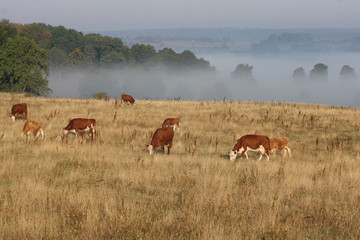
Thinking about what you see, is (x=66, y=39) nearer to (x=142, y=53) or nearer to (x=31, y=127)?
(x=142, y=53)

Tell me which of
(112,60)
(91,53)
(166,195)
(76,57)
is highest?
(91,53)

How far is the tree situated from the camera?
54469 millimetres

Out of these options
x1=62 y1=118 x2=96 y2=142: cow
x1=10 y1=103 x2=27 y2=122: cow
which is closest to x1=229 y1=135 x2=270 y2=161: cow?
x1=62 y1=118 x2=96 y2=142: cow

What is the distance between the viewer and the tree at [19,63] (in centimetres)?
5447

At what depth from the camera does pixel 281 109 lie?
91.1 ft

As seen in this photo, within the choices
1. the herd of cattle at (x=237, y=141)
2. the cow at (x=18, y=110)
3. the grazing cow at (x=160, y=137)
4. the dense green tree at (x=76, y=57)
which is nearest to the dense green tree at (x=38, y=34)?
the dense green tree at (x=76, y=57)

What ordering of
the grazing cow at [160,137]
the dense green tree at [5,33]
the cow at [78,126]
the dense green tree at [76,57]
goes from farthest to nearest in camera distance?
the dense green tree at [76,57] < the dense green tree at [5,33] < the cow at [78,126] < the grazing cow at [160,137]

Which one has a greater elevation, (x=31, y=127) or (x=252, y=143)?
(x=31, y=127)

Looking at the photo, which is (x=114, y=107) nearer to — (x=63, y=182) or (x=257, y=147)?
(x=257, y=147)

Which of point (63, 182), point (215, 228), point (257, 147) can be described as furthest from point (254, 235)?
point (257, 147)

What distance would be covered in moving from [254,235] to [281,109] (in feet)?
74.3

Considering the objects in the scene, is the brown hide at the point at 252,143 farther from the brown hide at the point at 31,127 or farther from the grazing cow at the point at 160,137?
the brown hide at the point at 31,127

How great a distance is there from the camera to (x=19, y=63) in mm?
56719

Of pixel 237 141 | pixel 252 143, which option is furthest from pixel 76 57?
pixel 252 143
